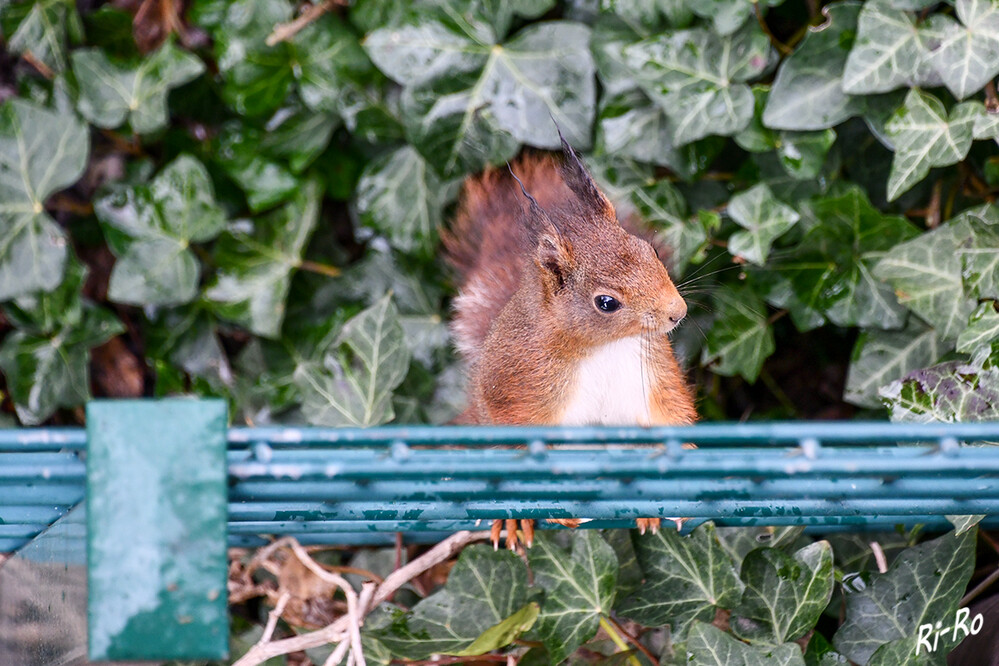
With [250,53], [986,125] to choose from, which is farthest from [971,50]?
[250,53]

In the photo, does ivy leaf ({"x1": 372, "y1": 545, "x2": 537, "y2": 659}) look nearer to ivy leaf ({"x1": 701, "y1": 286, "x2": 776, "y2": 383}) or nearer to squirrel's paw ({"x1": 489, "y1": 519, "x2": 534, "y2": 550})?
squirrel's paw ({"x1": 489, "y1": 519, "x2": 534, "y2": 550})

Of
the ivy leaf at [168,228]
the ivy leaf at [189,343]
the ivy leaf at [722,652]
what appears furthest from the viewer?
the ivy leaf at [189,343]

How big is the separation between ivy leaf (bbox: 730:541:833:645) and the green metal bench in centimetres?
24

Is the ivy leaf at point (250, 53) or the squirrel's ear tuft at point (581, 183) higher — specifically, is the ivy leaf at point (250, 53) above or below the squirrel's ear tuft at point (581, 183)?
below

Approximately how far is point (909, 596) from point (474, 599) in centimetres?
43

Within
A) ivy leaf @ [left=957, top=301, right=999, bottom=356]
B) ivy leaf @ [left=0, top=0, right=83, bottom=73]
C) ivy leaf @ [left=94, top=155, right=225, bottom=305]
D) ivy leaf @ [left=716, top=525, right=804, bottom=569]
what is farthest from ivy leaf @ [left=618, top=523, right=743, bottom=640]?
ivy leaf @ [left=0, top=0, right=83, bottom=73]

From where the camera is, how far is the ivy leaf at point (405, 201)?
149 cm

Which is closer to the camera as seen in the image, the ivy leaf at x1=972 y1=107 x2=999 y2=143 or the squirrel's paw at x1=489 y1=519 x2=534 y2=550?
the squirrel's paw at x1=489 y1=519 x2=534 y2=550

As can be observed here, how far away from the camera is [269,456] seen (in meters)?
0.60

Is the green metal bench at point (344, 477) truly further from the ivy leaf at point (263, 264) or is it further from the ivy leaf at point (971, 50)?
the ivy leaf at point (263, 264)

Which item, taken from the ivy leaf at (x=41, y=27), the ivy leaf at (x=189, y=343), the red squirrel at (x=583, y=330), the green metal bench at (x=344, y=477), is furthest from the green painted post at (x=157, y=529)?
the ivy leaf at (x=41, y=27)

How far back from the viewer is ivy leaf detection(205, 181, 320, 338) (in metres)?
1.49

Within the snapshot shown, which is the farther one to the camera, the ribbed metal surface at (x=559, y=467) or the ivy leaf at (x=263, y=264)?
the ivy leaf at (x=263, y=264)

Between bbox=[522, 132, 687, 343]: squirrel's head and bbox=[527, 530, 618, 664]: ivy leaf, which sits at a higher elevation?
bbox=[522, 132, 687, 343]: squirrel's head
